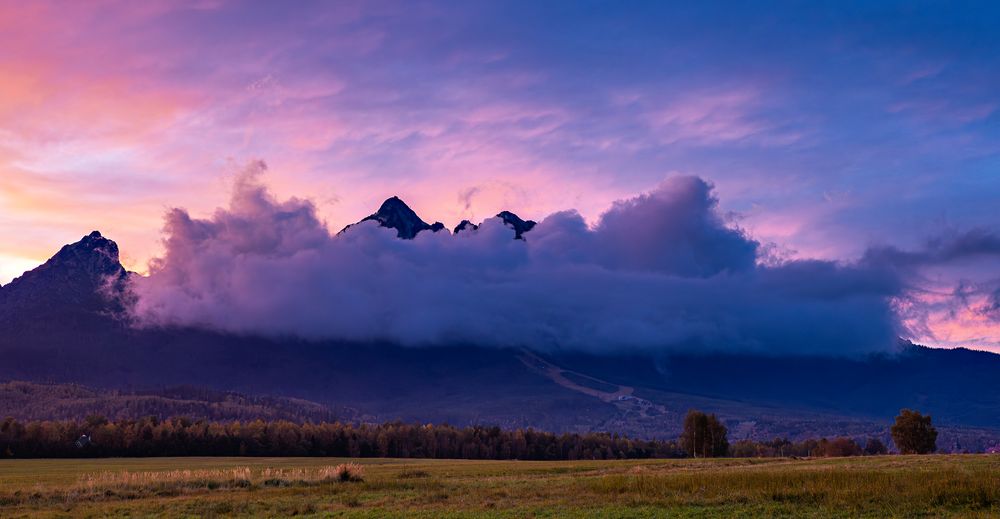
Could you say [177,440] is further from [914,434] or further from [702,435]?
[914,434]

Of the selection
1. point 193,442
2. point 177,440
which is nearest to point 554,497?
point 193,442

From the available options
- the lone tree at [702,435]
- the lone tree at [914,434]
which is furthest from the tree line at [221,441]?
the lone tree at [914,434]

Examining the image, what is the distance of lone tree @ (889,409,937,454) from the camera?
15000 cm

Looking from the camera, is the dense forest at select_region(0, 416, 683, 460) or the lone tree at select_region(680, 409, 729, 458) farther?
the lone tree at select_region(680, 409, 729, 458)

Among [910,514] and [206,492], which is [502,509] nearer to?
[910,514]

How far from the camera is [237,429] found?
7530 inches

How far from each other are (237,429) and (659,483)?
15768cm

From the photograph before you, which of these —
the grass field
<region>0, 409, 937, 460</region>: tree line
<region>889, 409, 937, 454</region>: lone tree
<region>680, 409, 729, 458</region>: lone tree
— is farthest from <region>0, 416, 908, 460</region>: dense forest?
the grass field

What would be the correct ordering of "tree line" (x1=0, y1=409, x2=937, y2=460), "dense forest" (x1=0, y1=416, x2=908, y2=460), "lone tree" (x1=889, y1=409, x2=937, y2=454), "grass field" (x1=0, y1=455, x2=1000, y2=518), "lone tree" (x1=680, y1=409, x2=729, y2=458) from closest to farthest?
1. "grass field" (x1=0, y1=455, x2=1000, y2=518)
2. "lone tree" (x1=889, y1=409, x2=937, y2=454)
3. "dense forest" (x1=0, y1=416, x2=908, y2=460)
4. "tree line" (x1=0, y1=409, x2=937, y2=460)
5. "lone tree" (x1=680, y1=409, x2=729, y2=458)

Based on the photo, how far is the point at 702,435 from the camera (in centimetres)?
17500

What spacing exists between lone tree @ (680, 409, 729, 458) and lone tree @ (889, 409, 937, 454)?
34.8 metres

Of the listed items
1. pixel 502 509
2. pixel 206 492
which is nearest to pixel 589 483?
pixel 502 509

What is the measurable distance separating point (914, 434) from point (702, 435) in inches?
1622

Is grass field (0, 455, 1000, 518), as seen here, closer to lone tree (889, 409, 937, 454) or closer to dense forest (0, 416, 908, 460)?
lone tree (889, 409, 937, 454)
